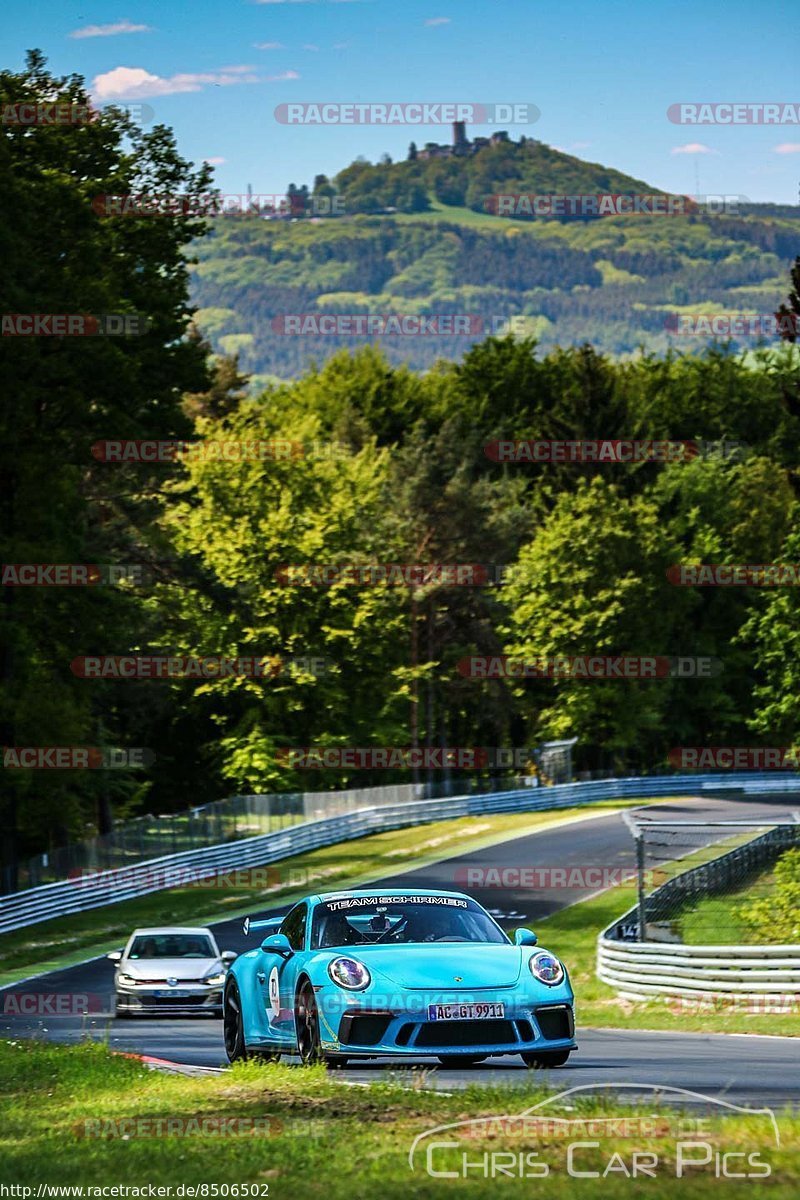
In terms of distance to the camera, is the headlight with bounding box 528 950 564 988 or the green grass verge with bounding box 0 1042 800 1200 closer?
the green grass verge with bounding box 0 1042 800 1200

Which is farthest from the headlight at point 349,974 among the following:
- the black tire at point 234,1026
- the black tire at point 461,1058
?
the black tire at point 234,1026

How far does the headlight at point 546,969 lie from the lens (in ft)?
39.8

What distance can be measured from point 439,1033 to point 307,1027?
1110mm

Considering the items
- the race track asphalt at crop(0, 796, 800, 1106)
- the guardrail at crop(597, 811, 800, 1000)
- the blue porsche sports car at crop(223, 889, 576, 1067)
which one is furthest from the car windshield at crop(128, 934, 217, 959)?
the blue porsche sports car at crop(223, 889, 576, 1067)

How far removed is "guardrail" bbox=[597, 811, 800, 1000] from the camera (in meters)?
22.4

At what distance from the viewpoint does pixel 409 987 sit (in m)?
11.9

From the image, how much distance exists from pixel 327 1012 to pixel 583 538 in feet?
243

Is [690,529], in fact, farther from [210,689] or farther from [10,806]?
[10,806]

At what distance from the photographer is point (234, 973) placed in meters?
14.3

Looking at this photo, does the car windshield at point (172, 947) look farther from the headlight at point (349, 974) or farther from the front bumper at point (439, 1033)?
the front bumper at point (439, 1033)

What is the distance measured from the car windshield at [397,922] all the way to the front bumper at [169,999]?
40.1 ft

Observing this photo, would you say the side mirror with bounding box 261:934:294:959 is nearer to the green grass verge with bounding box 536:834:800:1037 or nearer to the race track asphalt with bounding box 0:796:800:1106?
the race track asphalt with bounding box 0:796:800:1106

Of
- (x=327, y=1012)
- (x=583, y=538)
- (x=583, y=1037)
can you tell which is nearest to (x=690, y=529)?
(x=583, y=538)

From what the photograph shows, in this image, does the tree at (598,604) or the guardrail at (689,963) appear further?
the tree at (598,604)
